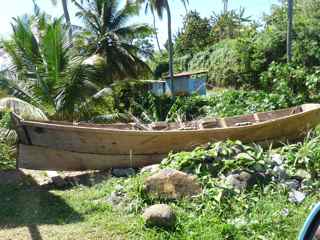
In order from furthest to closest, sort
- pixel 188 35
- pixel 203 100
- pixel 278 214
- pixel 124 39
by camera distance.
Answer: pixel 188 35, pixel 124 39, pixel 203 100, pixel 278 214

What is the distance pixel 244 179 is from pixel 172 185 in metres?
0.93

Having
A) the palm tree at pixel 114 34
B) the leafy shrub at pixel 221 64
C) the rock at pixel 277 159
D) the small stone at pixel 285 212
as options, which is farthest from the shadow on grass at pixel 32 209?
the leafy shrub at pixel 221 64

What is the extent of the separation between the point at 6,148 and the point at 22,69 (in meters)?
3.96

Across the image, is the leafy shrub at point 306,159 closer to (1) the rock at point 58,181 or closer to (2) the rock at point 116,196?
(2) the rock at point 116,196

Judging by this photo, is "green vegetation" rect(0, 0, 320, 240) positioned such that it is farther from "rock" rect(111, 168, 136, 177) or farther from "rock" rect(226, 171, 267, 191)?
"rock" rect(111, 168, 136, 177)

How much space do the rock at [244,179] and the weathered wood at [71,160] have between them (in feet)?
8.16

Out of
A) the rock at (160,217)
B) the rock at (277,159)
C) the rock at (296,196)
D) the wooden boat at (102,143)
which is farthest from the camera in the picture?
the wooden boat at (102,143)

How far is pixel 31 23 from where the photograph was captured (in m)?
13.5

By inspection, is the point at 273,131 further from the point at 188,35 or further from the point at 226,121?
the point at 188,35

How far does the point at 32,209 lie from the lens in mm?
6188

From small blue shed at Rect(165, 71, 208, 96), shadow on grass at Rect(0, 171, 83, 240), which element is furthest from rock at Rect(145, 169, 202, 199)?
small blue shed at Rect(165, 71, 208, 96)

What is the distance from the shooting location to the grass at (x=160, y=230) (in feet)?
15.3

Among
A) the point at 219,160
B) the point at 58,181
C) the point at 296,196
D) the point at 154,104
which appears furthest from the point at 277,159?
the point at 154,104

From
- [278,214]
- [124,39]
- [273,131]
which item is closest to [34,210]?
[278,214]
